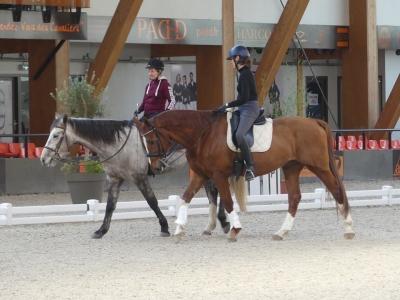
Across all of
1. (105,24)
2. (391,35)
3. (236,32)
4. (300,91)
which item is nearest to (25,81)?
(105,24)

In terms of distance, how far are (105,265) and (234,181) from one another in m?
2.24

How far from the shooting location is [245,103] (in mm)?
9969

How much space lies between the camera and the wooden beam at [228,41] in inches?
769

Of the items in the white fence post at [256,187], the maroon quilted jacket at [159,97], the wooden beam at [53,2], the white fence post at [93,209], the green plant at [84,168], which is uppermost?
the wooden beam at [53,2]

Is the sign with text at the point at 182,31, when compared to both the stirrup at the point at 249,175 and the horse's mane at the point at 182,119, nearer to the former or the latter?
the horse's mane at the point at 182,119

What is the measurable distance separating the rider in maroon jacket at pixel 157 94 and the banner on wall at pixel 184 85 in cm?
1200

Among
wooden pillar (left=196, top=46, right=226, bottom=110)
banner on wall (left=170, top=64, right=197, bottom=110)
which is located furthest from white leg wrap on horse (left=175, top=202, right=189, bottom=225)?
banner on wall (left=170, top=64, right=197, bottom=110)

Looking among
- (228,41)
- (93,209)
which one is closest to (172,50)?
(228,41)

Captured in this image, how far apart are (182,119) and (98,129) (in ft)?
3.21

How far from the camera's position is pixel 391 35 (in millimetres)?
22906

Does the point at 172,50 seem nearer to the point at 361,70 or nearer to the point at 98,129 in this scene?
the point at 361,70

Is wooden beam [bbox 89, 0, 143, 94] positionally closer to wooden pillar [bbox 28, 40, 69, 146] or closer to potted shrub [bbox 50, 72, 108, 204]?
potted shrub [bbox 50, 72, 108, 204]

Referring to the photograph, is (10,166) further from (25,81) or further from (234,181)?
(234,181)

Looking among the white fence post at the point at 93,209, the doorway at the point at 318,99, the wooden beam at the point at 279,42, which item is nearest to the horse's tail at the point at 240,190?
the white fence post at the point at 93,209
